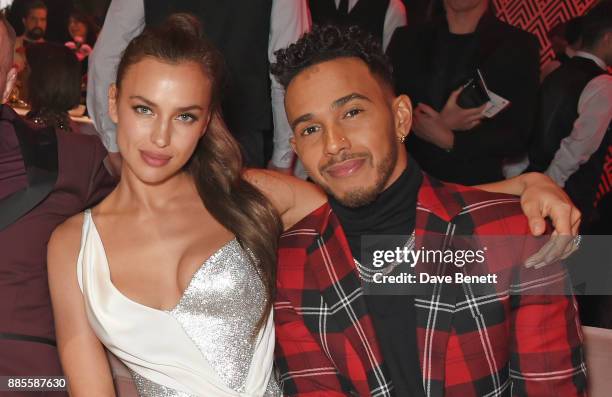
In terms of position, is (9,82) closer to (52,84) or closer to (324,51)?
(324,51)

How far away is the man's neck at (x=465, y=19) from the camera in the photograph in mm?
3184

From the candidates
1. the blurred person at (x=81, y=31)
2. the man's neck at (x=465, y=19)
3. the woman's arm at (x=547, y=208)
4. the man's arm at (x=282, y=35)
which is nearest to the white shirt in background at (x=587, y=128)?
the man's neck at (x=465, y=19)

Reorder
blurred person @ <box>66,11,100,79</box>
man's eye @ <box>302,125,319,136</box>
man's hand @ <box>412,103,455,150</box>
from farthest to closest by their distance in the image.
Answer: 1. blurred person @ <box>66,11,100,79</box>
2. man's hand @ <box>412,103,455,150</box>
3. man's eye @ <box>302,125,319,136</box>

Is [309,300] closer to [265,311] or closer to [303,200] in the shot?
[265,311]

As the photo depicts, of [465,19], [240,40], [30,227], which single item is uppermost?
[465,19]

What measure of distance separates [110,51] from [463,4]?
133 cm

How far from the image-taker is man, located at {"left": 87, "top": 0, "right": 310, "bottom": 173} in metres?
2.79

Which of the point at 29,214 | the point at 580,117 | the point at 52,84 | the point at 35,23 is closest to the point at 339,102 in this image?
the point at 29,214

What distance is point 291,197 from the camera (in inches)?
83.0

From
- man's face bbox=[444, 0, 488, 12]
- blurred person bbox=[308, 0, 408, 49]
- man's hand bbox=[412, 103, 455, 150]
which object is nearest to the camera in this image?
man's face bbox=[444, 0, 488, 12]

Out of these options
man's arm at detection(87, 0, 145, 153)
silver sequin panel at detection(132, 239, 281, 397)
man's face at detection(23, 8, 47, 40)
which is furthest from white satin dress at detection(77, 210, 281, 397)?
man's face at detection(23, 8, 47, 40)

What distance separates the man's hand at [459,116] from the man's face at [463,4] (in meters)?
0.30

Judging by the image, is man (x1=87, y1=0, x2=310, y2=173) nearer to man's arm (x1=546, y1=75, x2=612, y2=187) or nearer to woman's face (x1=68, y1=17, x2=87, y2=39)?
man's arm (x1=546, y1=75, x2=612, y2=187)

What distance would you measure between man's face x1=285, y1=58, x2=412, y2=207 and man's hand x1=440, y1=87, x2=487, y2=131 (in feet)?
4.25
